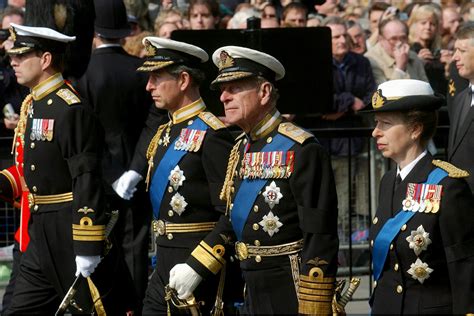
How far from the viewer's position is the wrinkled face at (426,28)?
1430 centimetres

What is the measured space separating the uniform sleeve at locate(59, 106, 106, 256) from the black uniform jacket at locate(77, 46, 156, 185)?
1955 mm

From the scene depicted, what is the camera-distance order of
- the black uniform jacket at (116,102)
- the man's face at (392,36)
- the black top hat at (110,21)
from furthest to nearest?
the man's face at (392,36)
the black top hat at (110,21)
the black uniform jacket at (116,102)

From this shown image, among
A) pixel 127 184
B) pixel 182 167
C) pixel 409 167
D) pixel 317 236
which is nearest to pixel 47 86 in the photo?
pixel 182 167

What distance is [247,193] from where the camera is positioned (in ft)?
25.1

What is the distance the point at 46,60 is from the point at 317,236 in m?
2.59

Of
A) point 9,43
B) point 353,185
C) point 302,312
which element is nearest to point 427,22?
point 353,185

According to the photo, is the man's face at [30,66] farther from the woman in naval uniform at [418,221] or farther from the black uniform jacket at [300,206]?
the woman in naval uniform at [418,221]

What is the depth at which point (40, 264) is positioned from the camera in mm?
8969

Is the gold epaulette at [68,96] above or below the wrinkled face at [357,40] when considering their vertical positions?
above

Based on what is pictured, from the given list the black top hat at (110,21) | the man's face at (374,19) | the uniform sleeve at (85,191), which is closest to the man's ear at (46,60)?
the uniform sleeve at (85,191)

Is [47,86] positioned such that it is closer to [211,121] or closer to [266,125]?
[211,121]

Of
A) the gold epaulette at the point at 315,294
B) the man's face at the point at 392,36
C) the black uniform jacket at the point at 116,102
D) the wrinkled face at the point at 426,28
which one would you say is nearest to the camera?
the gold epaulette at the point at 315,294

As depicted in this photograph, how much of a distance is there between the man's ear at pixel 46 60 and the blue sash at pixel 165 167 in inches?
39.8

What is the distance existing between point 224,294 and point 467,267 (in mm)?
2089
